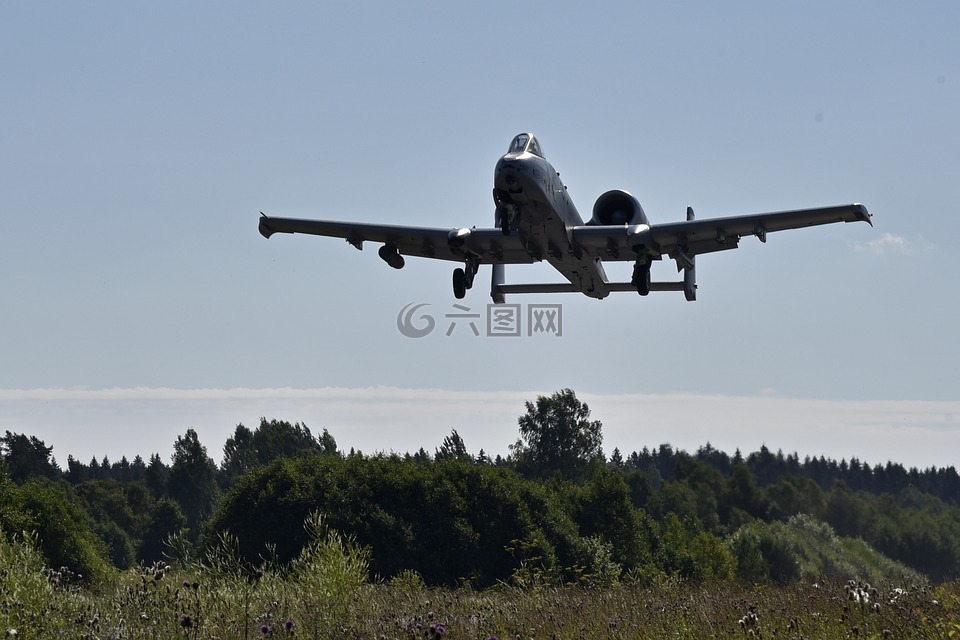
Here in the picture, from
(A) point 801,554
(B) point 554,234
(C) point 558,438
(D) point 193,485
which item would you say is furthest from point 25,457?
(B) point 554,234

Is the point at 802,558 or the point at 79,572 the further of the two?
the point at 802,558

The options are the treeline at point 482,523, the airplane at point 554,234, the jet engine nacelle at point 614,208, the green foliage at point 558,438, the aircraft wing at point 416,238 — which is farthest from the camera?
the green foliage at point 558,438

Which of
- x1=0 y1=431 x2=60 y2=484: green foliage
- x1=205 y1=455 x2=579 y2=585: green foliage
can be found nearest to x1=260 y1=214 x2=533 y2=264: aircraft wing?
x1=205 y1=455 x2=579 y2=585: green foliage

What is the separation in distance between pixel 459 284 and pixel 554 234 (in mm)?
3516

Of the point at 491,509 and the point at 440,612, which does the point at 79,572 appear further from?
the point at 440,612

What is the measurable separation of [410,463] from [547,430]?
2253 inches

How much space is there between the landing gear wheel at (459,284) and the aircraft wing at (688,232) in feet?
11.4

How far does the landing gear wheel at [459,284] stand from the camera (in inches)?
1091

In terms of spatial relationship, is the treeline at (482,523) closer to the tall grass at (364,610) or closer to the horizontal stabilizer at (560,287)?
the tall grass at (364,610)

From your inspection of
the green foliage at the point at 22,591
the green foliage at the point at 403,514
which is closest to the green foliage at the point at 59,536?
the green foliage at the point at 403,514

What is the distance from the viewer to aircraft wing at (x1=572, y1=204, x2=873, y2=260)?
25.6m

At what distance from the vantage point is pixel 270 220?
29.2 meters

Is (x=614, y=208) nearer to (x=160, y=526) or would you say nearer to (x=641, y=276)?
(x=641, y=276)

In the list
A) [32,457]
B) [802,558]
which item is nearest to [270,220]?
[802,558]
